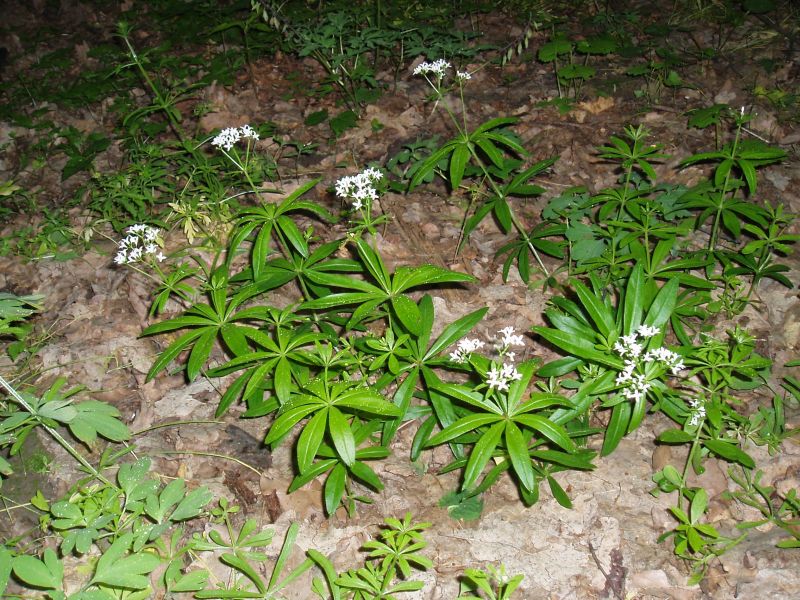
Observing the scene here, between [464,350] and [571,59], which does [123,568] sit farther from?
[571,59]

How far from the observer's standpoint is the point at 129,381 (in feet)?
11.0

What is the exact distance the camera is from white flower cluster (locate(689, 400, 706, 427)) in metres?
2.63

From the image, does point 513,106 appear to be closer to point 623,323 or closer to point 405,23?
point 405,23

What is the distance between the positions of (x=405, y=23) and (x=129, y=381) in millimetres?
4549

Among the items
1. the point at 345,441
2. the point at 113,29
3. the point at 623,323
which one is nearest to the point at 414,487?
the point at 345,441

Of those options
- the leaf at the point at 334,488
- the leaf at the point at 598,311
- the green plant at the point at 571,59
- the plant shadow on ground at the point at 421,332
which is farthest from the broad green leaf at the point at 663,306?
the green plant at the point at 571,59

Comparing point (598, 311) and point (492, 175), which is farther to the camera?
point (492, 175)

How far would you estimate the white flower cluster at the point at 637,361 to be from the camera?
2445 mm

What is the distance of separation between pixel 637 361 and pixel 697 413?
0.43 m

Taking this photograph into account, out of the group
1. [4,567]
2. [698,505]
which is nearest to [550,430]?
[698,505]

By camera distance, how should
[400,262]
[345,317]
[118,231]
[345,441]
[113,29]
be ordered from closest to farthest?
[345,441] < [345,317] < [400,262] < [118,231] < [113,29]

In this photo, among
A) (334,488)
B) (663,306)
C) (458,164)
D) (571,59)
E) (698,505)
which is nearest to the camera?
(698,505)

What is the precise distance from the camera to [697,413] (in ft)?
8.66

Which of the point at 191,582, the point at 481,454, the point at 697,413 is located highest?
the point at 481,454
